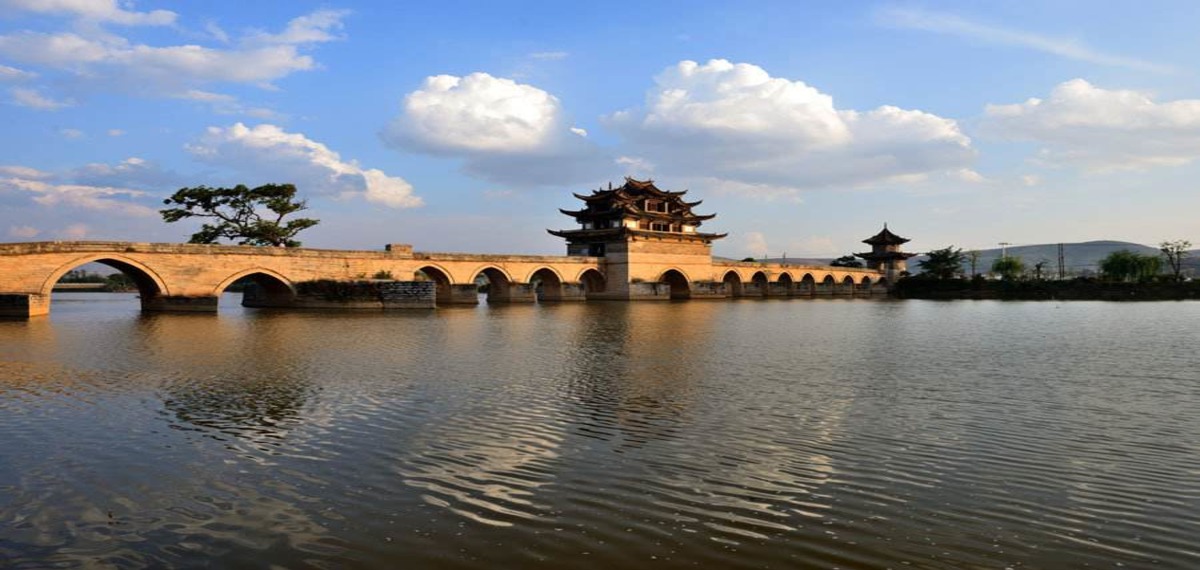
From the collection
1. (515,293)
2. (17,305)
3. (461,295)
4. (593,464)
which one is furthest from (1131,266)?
(17,305)

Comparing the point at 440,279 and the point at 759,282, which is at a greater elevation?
the point at 440,279

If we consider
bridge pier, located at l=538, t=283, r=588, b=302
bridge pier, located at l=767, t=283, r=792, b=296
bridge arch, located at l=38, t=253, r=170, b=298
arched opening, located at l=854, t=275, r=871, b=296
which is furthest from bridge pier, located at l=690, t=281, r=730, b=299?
bridge arch, located at l=38, t=253, r=170, b=298

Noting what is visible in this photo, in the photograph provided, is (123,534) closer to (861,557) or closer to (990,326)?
(861,557)

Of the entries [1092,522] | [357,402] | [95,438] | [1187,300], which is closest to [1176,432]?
[1092,522]

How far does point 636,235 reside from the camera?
57281 mm

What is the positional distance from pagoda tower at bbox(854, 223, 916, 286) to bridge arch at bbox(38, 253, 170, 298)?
260 feet

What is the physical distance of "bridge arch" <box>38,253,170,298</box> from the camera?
2956cm

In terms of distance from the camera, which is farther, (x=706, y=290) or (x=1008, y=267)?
(x=1008, y=267)

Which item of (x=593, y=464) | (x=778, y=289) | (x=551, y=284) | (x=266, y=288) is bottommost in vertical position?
(x=593, y=464)

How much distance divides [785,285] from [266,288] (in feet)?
169

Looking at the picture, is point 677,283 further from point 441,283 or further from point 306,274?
point 306,274

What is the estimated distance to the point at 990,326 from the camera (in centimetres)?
2794

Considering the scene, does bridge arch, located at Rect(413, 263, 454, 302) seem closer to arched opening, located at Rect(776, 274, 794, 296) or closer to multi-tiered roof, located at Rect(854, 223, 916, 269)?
arched opening, located at Rect(776, 274, 794, 296)

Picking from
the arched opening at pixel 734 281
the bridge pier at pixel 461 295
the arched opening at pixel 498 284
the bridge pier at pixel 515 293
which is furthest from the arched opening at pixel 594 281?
the arched opening at pixel 734 281
